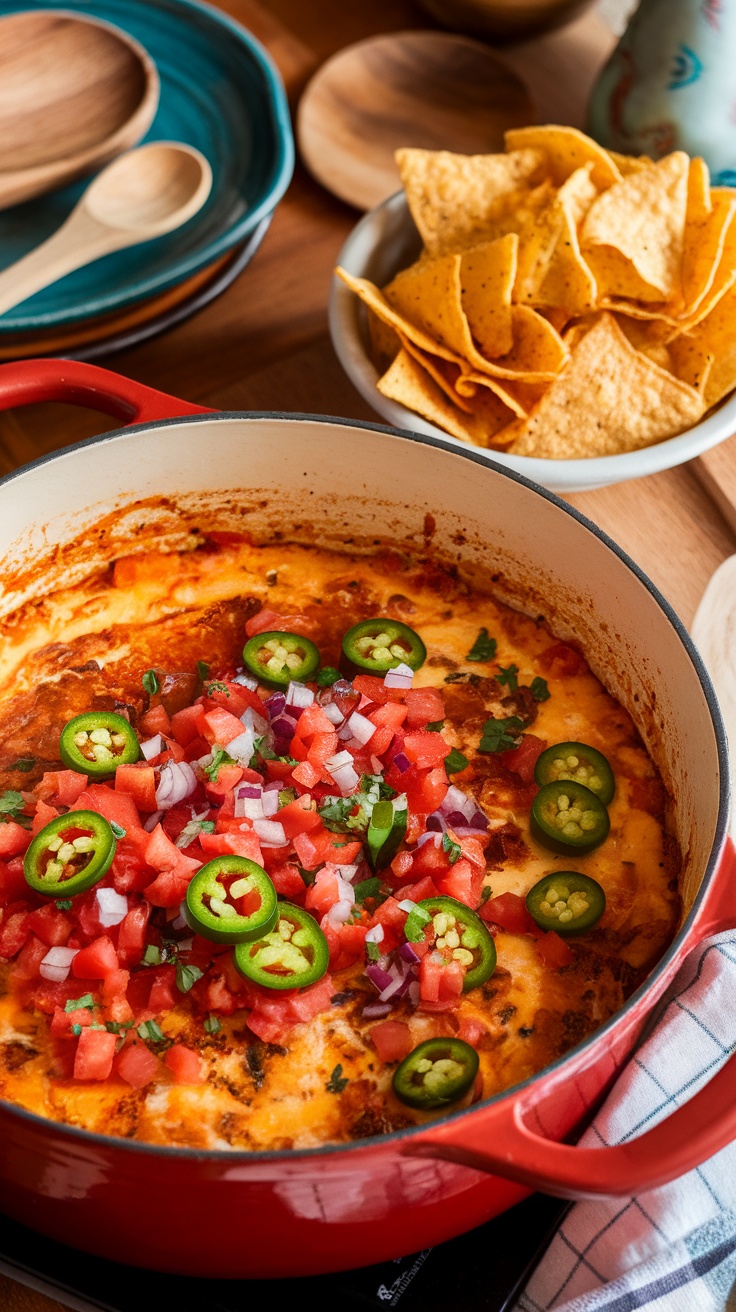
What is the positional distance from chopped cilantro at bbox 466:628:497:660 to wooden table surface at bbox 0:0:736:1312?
1.40 ft

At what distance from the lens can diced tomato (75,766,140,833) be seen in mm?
1881

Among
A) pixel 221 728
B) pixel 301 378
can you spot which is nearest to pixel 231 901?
pixel 221 728

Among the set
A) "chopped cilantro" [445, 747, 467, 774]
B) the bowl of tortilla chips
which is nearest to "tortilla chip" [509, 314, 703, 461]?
the bowl of tortilla chips

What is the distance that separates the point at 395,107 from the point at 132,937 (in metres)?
2.29

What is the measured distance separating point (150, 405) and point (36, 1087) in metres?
1.06

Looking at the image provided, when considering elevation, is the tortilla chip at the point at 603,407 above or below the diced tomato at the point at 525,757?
above

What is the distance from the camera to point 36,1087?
5.48 ft

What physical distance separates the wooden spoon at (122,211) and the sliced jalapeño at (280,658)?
0.91 meters

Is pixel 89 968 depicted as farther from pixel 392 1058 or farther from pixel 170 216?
pixel 170 216

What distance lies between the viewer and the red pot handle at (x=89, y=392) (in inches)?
76.7

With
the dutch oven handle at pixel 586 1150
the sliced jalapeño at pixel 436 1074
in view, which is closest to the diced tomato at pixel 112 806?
the sliced jalapeño at pixel 436 1074

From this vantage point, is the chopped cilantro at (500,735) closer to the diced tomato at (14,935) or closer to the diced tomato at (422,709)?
the diced tomato at (422,709)

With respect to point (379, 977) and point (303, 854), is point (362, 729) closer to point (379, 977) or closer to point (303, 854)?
point (303, 854)

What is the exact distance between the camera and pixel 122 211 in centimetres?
263
